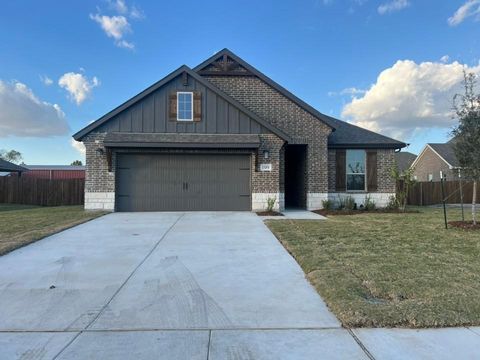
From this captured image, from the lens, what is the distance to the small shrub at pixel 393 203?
18727mm

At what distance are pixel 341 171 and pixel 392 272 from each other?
43.6ft

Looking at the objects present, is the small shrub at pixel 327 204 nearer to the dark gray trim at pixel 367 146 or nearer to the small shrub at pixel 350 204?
the small shrub at pixel 350 204

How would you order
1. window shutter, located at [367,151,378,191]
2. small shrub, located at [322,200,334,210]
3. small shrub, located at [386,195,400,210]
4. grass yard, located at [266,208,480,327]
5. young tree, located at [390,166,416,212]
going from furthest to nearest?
window shutter, located at [367,151,378,191]
small shrub, located at [386,195,400,210]
small shrub, located at [322,200,334,210]
young tree, located at [390,166,416,212]
grass yard, located at [266,208,480,327]

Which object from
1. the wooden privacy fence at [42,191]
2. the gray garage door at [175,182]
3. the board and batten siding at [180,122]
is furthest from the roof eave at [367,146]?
the wooden privacy fence at [42,191]

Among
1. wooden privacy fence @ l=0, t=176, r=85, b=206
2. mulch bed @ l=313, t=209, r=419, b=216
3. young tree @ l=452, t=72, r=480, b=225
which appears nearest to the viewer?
young tree @ l=452, t=72, r=480, b=225

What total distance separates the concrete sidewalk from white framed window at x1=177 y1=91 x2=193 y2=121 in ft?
28.7

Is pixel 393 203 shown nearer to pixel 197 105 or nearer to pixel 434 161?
pixel 197 105

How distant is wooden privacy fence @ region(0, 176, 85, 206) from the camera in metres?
25.1

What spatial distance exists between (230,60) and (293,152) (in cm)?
540

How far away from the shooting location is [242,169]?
17.0 meters

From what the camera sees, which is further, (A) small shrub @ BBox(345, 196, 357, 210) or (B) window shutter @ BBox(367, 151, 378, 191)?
(B) window shutter @ BBox(367, 151, 378, 191)

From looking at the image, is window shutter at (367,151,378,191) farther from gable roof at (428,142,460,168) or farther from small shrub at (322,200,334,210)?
gable roof at (428,142,460,168)

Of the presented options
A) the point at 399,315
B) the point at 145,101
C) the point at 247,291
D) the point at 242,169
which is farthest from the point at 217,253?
the point at 145,101

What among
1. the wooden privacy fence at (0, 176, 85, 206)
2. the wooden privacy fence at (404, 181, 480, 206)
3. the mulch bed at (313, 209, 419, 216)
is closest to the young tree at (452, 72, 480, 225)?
the mulch bed at (313, 209, 419, 216)
